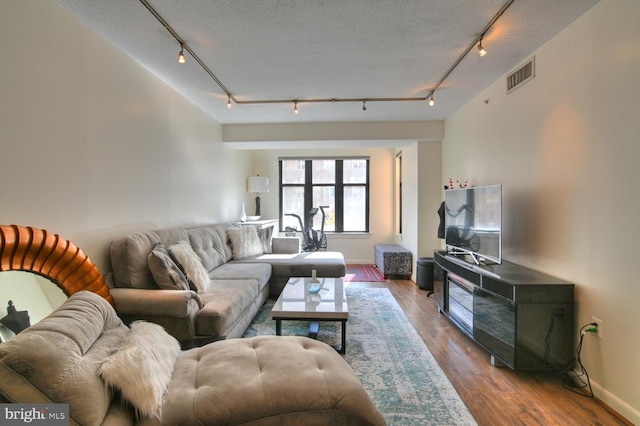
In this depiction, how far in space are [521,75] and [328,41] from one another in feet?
5.96

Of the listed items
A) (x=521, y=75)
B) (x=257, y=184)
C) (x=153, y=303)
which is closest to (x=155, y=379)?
(x=153, y=303)

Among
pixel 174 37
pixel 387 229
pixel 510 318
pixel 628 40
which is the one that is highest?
pixel 174 37

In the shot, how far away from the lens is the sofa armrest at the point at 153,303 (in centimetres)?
213

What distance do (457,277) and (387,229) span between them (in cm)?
352

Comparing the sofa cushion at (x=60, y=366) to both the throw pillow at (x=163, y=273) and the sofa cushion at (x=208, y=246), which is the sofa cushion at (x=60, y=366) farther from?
the sofa cushion at (x=208, y=246)

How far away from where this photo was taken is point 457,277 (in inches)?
118

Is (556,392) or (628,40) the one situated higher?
(628,40)

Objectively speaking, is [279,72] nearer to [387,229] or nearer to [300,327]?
[300,327]

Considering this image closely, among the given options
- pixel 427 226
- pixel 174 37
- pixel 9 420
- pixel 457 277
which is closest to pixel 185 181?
pixel 174 37

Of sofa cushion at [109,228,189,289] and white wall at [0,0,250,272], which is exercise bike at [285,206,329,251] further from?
sofa cushion at [109,228,189,289]

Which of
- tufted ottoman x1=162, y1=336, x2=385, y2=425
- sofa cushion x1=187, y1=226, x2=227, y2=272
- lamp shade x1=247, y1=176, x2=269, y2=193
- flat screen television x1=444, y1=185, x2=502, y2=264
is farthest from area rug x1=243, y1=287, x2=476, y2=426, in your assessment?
lamp shade x1=247, y1=176, x2=269, y2=193

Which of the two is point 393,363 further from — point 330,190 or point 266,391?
point 330,190

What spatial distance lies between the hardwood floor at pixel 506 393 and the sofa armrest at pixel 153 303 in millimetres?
2003

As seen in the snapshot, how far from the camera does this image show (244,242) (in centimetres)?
436
